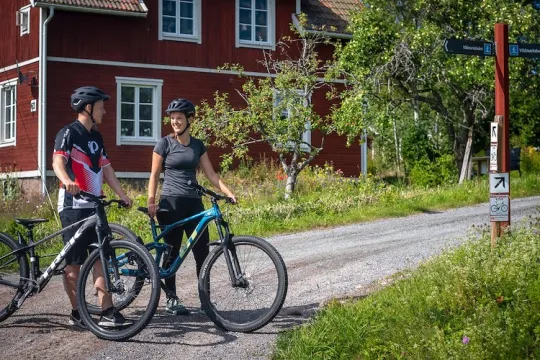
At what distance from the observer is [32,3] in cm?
2367

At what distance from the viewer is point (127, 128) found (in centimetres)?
2545

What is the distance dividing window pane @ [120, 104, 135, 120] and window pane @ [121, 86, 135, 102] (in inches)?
6.2

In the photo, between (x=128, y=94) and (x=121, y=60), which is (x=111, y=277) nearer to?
(x=121, y=60)

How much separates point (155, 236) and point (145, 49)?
17.0 metres

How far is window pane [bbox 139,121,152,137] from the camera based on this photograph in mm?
25641

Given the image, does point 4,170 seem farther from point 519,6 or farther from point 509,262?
point 509,262

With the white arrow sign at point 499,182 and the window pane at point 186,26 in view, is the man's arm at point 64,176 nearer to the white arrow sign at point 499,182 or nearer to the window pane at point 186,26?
the white arrow sign at point 499,182

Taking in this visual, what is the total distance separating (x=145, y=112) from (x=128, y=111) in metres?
0.46

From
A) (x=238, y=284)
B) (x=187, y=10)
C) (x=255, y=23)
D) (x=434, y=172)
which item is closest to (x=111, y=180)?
(x=238, y=284)

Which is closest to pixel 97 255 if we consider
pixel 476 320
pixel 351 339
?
pixel 351 339

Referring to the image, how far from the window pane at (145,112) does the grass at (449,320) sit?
17.7 meters

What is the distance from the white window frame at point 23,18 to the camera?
25158mm

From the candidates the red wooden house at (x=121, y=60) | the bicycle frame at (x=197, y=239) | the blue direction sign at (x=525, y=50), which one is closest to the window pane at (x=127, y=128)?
the red wooden house at (x=121, y=60)

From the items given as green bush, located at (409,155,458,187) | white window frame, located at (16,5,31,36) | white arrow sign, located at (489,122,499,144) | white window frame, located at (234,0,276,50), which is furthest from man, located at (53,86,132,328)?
white window frame, located at (234,0,276,50)
